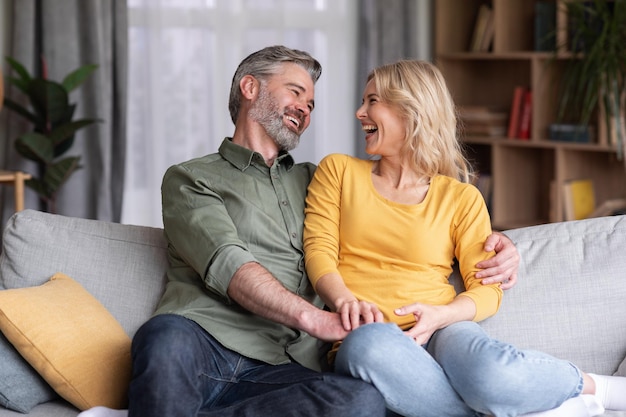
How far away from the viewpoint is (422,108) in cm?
211

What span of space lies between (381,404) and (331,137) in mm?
3150

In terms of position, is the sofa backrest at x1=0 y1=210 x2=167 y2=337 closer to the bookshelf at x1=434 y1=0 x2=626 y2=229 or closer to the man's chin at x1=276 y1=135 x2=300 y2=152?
the man's chin at x1=276 y1=135 x2=300 y2=152

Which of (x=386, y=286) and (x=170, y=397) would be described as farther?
Answer: (x=386, y=286)

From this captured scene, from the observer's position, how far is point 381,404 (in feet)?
5.80

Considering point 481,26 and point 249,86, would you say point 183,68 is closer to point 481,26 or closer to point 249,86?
point 481,26

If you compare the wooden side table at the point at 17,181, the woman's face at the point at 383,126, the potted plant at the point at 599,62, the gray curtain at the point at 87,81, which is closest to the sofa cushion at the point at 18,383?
the woman's face at the point at 383,126

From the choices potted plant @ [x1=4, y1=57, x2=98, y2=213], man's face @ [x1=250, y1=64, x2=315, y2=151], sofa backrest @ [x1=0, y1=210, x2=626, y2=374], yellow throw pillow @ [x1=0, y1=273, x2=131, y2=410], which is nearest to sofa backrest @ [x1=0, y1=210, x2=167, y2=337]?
sofa backrest @ [x1=0, y1=210, x2=626, y2=374]

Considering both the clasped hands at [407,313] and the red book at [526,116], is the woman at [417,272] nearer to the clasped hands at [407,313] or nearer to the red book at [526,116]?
the clasped hands at [407,313]

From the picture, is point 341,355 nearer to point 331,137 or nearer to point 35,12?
point 35,12

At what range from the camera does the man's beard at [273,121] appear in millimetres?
2281

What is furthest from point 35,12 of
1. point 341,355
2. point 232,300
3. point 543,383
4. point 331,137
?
point 543,383

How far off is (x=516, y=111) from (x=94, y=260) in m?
2.97

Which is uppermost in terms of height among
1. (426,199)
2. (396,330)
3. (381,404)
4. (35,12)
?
(35,12)

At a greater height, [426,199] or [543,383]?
[426,199]
